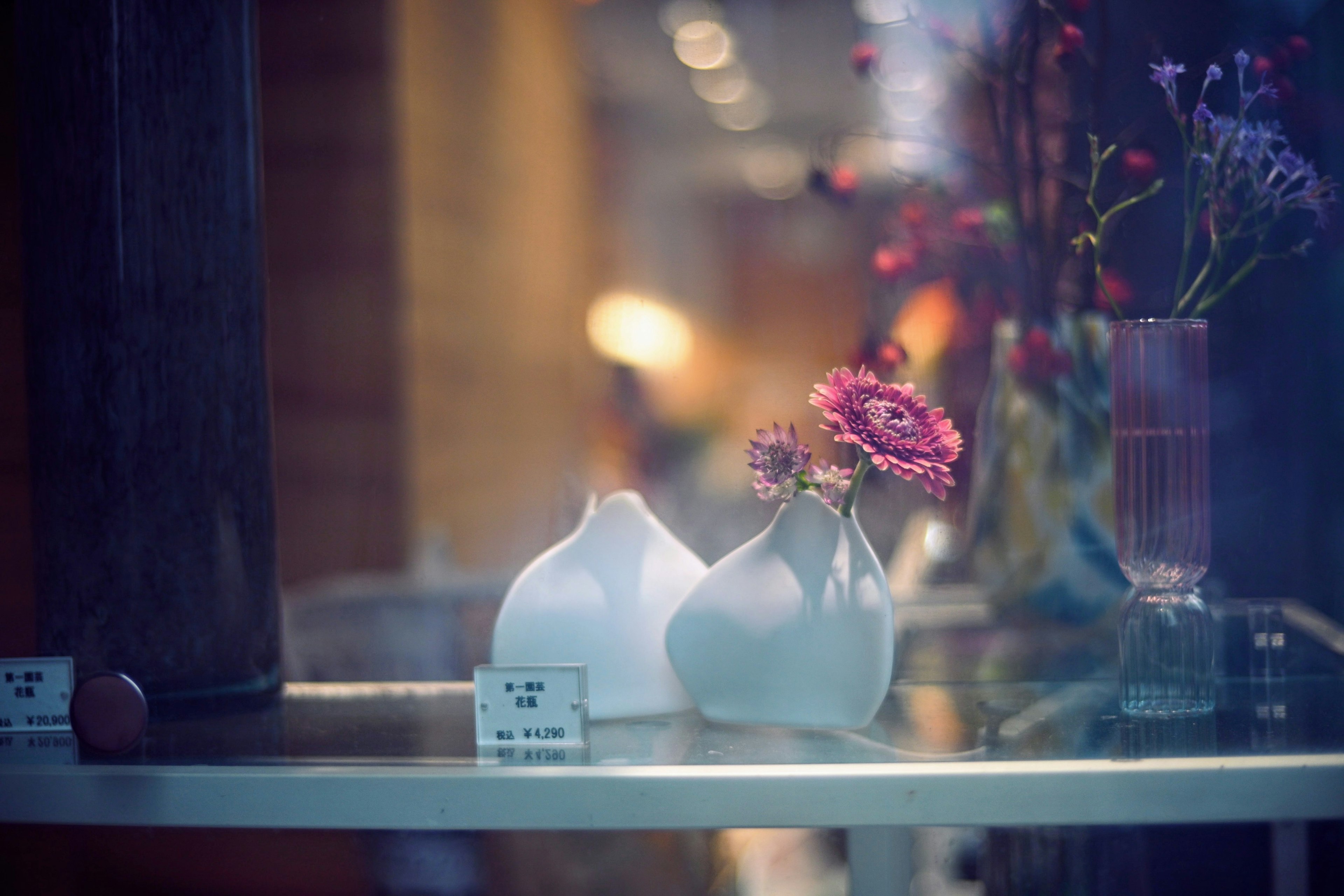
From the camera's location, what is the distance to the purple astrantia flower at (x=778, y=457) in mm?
637

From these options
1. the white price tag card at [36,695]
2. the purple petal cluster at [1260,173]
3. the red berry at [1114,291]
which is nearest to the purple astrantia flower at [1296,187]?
the purple petal cluster at [1260,173]

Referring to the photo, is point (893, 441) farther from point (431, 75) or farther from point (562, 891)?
point (431, 75)

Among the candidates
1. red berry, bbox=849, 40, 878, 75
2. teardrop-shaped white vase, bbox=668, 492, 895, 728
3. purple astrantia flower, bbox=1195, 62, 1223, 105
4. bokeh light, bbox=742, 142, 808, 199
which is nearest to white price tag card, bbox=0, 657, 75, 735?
teardrop-shaped white vase, bbox=668, 492, 895, 728

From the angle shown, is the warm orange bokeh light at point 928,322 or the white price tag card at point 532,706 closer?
the white price tag card at point 532,706

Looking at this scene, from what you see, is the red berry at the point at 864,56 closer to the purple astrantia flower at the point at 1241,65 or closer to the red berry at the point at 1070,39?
the red berry at the point at 1070,39

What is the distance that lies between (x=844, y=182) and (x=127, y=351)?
542 millimetres

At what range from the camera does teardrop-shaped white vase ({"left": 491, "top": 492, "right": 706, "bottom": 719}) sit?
2.20 feet

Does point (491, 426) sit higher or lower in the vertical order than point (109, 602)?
higher

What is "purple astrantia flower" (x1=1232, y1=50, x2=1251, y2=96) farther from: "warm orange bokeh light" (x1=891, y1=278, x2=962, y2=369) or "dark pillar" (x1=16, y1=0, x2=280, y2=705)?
"dark pillar" (x1=16, y1=0, x2=280, y2=705)

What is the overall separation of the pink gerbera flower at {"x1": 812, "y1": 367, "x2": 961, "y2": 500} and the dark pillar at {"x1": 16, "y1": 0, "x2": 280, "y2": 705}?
1.41ft

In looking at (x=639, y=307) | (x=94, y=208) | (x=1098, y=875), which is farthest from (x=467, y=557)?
(x=1098, y=875)

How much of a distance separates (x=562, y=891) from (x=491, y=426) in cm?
38

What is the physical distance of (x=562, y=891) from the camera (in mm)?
771

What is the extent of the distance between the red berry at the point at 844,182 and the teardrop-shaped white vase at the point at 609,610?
0.30 meters
